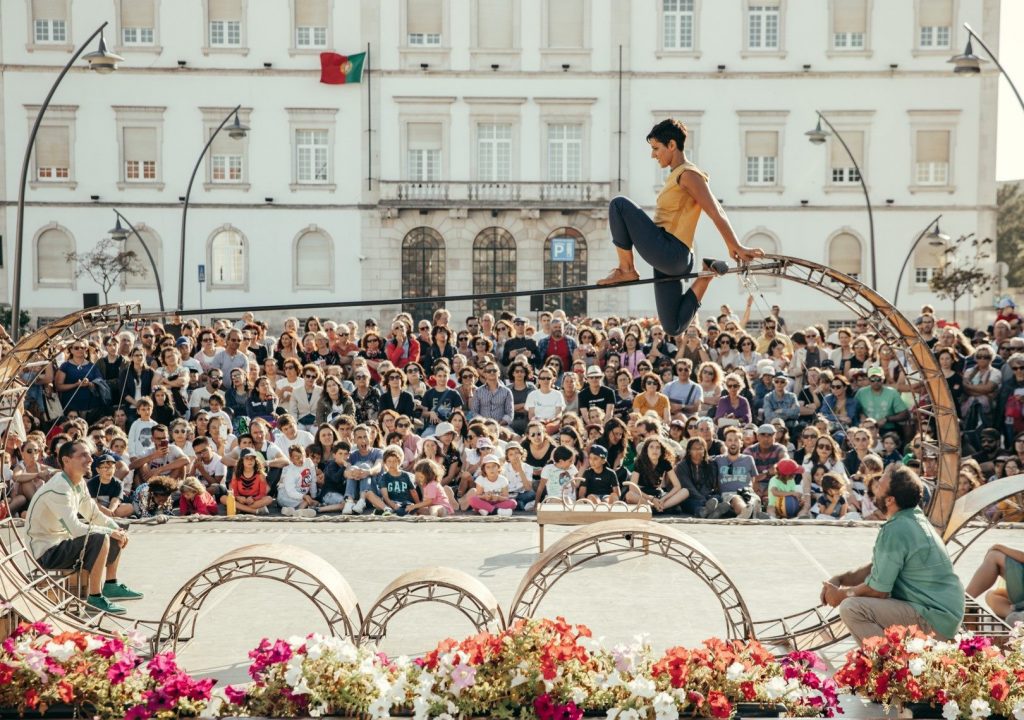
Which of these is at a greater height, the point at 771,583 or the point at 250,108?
the point at 250,108

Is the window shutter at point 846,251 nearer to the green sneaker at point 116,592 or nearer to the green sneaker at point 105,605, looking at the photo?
the green sneaker at point 116,592

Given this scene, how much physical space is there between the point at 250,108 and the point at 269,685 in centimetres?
3159

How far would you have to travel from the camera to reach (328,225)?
117 ft

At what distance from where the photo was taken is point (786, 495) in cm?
1188

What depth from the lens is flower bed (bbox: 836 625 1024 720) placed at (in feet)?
18.4

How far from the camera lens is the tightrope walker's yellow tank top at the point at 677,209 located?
742cm

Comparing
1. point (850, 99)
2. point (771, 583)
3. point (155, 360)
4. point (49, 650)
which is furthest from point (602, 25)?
point (49, 650)

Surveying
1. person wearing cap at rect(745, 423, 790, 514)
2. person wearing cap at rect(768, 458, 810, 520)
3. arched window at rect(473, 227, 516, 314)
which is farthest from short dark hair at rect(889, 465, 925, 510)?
arched window at rect(473, 227, 516, 314)

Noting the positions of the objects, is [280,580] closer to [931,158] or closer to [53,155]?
[53,155]

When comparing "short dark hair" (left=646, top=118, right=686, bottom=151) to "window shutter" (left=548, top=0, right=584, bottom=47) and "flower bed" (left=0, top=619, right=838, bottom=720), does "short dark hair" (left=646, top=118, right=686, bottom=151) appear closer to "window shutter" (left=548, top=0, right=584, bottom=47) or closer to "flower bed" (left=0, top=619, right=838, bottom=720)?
"flower bed" (left=0, top=619, right=838, bottom=720)

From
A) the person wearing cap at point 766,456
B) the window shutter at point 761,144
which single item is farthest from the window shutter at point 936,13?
the person wearing cap at point 766,456

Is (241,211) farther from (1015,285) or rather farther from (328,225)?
(1015,285)

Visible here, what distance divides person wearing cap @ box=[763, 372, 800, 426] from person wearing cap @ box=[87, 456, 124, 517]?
6.94m

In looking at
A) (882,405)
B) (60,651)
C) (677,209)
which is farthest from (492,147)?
(60,651)
